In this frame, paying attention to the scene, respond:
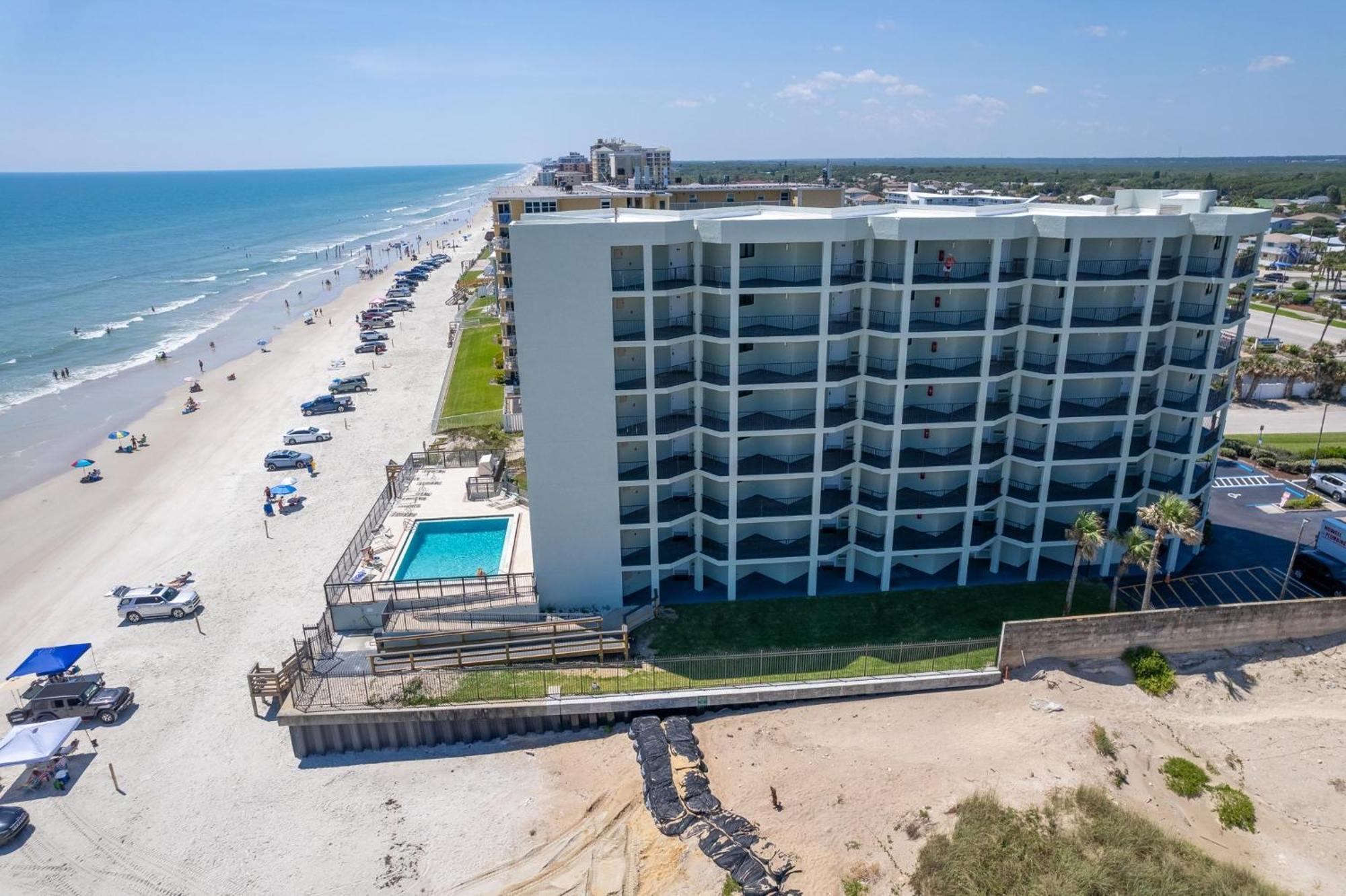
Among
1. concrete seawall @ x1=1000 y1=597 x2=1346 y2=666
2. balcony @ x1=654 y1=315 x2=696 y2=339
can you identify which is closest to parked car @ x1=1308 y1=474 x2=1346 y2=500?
concrete seawall @ x1=1000 y1=597 x2=1346 y2=666

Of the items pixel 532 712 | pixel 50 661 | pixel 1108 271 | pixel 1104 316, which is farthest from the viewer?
pixel 1104 316

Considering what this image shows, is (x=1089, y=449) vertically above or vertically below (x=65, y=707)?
above

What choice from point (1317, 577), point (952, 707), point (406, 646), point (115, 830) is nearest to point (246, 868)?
point (115, 830)

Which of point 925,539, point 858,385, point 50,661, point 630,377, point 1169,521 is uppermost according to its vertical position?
point 630,377

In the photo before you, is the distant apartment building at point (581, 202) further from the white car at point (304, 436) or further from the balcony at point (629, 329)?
the balcony at point (629, 329)

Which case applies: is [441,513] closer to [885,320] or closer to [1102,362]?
[885,320]

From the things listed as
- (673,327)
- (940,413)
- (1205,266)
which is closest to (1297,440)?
(1205,266)

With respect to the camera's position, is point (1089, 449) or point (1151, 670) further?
point (1089, 449)
